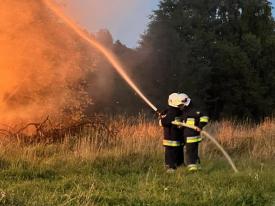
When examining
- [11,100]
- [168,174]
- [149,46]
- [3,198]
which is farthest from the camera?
[149,46]

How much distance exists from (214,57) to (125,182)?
35.9 meters

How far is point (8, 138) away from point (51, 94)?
81.1 inches

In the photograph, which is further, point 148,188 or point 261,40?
point 261,40

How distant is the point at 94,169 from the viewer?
1001 cm

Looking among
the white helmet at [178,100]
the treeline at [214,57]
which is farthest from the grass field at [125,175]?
the treeline at [214,57]

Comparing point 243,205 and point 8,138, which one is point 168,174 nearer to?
point 243,205

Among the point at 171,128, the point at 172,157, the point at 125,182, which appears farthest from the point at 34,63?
the point at 125,182

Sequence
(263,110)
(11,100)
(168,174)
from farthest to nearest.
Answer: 1. (263,110)
2. (11,100)
3. (168,174)

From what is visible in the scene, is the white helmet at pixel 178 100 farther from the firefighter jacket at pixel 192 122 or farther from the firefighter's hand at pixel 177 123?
the firefighter's hand at pixel 177 123

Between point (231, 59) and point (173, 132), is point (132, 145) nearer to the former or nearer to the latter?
point (173, 132)

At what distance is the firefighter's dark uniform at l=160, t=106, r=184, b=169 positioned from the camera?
35.2 ft

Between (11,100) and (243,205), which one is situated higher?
(11,100)

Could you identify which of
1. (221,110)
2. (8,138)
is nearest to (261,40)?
(221,110)

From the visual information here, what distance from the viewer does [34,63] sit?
13.6 meters
